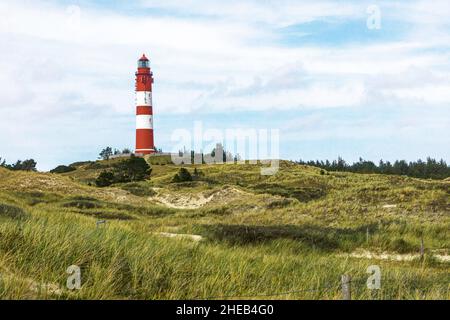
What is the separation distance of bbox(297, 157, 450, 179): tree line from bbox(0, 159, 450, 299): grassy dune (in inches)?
2196

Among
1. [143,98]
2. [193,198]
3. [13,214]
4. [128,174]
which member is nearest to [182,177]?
[128,174]

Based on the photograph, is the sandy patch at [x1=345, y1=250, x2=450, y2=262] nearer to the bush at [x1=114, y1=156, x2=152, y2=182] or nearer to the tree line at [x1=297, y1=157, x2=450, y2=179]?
the bush at [x1=114, y1=156, x2=152, y2=182]

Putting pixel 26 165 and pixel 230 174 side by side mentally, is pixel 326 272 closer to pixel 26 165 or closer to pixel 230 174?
pixel 230 174

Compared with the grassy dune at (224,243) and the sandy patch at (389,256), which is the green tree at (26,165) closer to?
the grassy dune at (224,243)

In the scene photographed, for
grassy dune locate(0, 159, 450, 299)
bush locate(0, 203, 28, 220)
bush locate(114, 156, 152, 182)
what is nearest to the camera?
grassy dune locate(0, 159, 450, 299)

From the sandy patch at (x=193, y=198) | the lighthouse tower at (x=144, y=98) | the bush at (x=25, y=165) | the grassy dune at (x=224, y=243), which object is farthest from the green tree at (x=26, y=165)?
the sandy patch at (x=193, y=198)

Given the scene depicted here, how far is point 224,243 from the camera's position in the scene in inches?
754

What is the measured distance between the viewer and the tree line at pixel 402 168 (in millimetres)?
114562

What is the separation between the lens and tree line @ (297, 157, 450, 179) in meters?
115

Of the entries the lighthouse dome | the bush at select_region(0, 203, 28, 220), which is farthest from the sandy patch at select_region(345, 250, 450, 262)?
the lighthouse dome

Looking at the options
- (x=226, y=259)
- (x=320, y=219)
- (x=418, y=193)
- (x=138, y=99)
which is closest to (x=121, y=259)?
(x=226, y=259)

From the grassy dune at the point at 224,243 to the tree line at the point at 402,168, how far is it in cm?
5577

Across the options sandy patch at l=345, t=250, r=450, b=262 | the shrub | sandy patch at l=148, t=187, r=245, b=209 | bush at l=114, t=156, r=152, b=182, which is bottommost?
sandy patch at l=345, t=250, r=450, b=262
